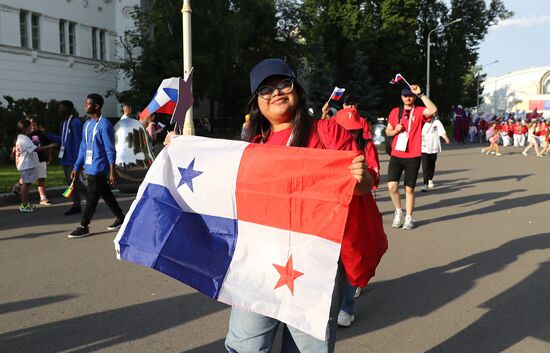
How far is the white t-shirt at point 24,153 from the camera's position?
32.2 feet

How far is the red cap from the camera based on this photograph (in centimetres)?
563

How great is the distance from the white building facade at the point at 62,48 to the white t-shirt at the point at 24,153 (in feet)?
62.1

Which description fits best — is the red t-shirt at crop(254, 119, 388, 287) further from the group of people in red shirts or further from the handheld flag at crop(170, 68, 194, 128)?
the group of people in red shirts

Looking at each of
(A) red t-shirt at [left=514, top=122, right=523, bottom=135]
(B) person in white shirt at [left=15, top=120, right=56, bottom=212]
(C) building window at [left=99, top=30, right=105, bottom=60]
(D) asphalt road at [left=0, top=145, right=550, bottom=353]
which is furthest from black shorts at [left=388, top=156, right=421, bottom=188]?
(C) building window at [left=99, top=30, right=105, bottom=60]

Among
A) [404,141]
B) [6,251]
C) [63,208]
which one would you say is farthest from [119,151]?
[404,141]

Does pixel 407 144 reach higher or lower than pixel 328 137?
lower

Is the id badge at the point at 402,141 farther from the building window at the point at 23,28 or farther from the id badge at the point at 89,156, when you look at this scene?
the building window at the point at 23,28

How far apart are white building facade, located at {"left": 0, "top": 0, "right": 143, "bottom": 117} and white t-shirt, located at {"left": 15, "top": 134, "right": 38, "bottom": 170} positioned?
62.1ft

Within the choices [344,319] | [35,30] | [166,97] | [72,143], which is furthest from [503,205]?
[35,30]

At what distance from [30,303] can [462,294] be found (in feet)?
12.8

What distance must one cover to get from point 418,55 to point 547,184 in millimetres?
33188

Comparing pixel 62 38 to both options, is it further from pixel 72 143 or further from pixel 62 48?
pixel 72 143

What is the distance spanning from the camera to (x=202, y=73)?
29.5 meters

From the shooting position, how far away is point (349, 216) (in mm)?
2572
